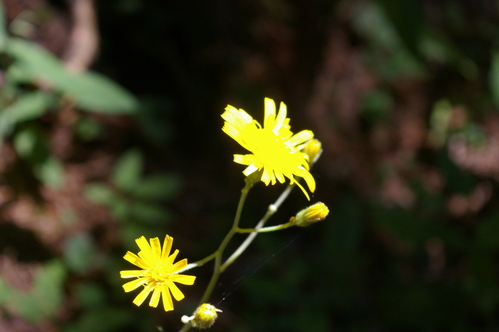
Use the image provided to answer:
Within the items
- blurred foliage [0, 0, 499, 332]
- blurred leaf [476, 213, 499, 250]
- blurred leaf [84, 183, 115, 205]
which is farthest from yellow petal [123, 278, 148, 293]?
blurred leaf [476, 213, 499, 250]

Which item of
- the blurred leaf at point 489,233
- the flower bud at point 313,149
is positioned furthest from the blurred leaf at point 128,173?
the blurred leaf at point 489,233

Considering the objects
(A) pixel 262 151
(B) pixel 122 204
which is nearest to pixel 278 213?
(B) pixel 122 204

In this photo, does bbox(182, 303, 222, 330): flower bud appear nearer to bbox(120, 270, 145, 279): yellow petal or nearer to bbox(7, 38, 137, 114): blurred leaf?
bbox(120, 270, 145, 279): yellow petal

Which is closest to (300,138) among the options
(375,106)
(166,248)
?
(166,248)

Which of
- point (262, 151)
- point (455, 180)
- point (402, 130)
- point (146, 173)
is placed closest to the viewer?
point (262, 151)

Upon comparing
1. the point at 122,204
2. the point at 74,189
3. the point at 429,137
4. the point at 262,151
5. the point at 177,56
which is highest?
the point at 177,56

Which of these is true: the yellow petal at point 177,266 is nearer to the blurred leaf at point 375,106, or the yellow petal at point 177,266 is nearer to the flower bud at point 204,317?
the flower bud at point 204,317

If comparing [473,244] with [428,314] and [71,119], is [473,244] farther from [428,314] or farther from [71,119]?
[71,119]

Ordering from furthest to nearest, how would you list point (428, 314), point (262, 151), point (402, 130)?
point (402, 130) < point (428, 314) < point (262, 151)
